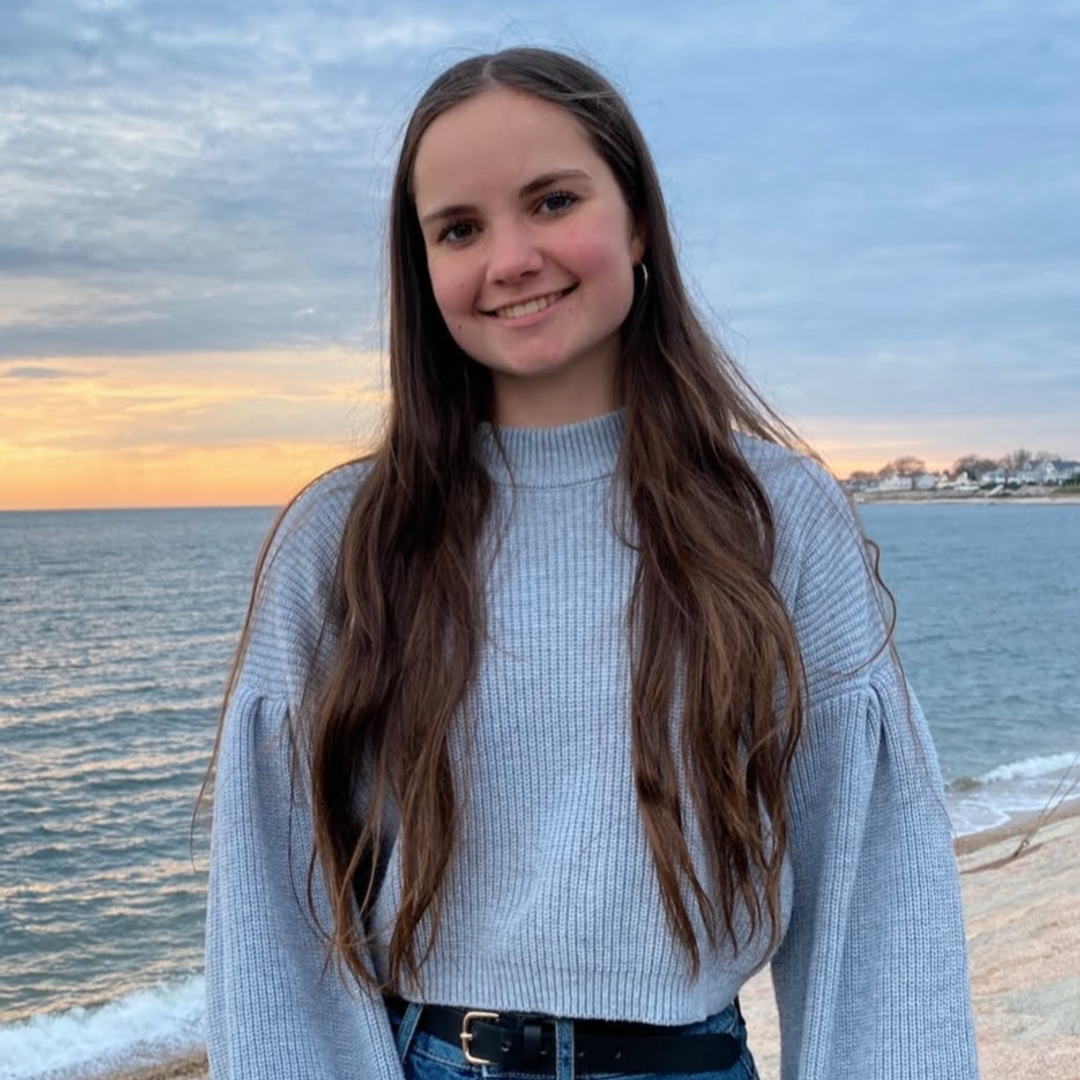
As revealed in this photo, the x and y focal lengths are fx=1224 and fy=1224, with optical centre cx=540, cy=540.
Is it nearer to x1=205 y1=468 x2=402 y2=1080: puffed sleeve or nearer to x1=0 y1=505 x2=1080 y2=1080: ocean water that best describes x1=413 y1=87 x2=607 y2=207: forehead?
x1=205 y1=468 x2=402 y2=1080: puffed sleeve

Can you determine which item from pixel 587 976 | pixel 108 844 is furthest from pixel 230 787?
pixel 108 844

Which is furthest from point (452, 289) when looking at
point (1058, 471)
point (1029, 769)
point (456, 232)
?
point (1058, 471)

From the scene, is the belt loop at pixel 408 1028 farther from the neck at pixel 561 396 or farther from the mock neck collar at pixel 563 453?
the neck at pixel 561 396

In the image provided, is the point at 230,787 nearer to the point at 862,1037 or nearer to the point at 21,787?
the point at 862,1037

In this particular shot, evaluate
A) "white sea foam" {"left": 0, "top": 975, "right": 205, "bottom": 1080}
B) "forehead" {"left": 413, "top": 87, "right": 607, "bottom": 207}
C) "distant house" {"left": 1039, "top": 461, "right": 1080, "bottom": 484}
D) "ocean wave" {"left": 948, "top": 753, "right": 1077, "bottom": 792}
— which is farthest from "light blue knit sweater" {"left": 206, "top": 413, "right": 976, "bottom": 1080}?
"distant house" {"left": 1039, "top": 461, "right": 1080, "bottom": 484}

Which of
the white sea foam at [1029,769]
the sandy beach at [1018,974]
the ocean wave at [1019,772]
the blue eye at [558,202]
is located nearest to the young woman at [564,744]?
the blue eye at [558,202]

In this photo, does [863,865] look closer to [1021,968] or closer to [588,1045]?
[588,1045]

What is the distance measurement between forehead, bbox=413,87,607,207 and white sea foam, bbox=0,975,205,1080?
6477mm

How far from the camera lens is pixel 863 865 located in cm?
190

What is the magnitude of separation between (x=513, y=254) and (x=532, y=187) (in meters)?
0.11

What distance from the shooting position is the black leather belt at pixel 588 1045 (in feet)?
5.64

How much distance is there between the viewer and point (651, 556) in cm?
190

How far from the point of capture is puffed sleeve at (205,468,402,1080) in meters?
1.83

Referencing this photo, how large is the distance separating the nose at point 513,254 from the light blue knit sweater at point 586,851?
1.24 feet
